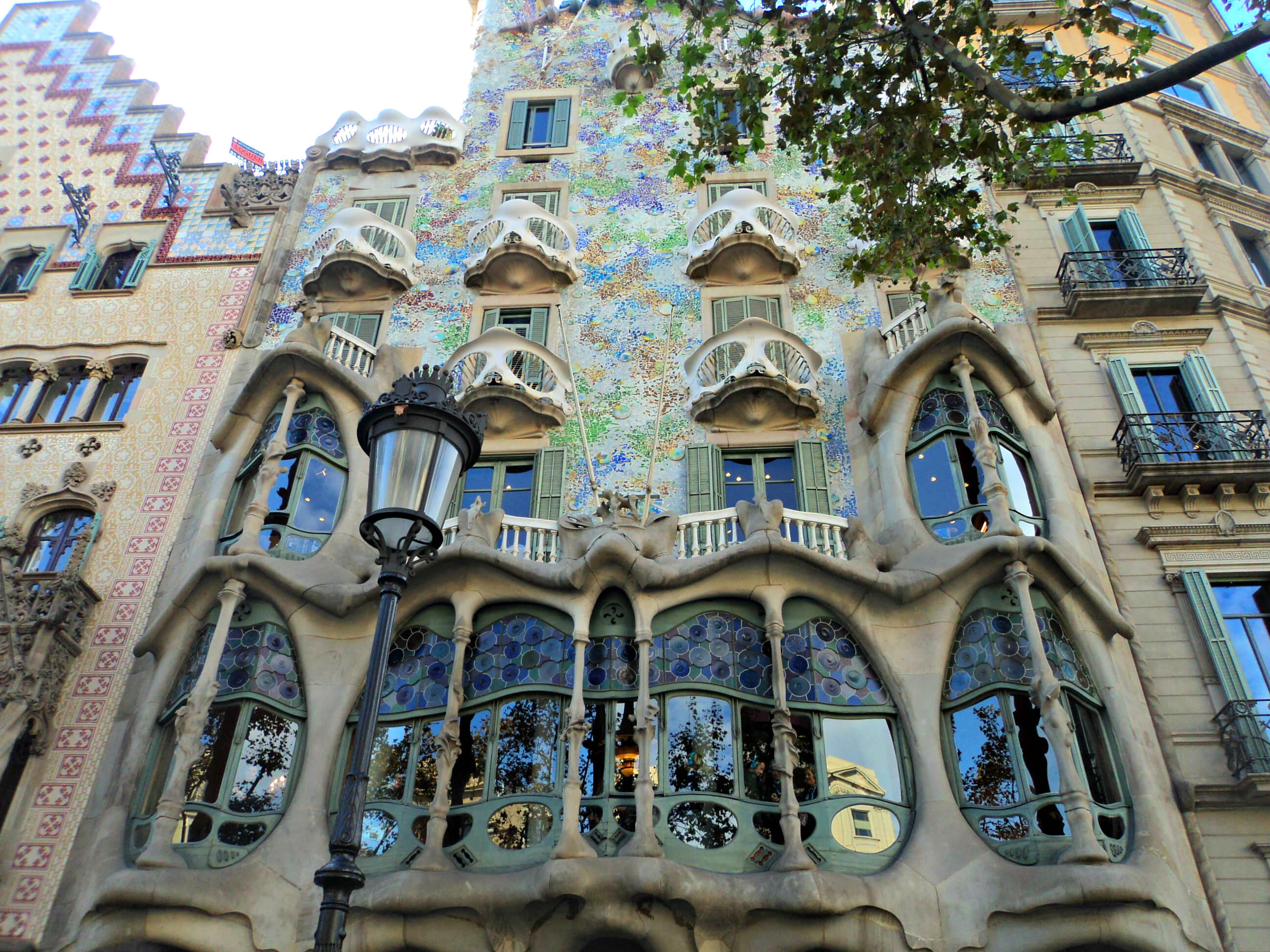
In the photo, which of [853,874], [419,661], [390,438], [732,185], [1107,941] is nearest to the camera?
[390,438]

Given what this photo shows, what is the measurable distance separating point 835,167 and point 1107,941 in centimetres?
949

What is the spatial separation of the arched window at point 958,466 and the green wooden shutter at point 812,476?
129 centimetres

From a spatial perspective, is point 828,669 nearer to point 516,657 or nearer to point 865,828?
point 865,828

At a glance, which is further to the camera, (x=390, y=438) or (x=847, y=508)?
(x=847, y=508)

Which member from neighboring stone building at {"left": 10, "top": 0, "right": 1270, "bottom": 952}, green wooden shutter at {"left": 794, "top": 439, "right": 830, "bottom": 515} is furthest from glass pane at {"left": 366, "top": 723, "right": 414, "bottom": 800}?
green wooden shutter at {"left": 794, "top": 439, "right": 830, "bottom": 515}

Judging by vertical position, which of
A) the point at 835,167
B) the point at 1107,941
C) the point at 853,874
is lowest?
the point at 1107,941

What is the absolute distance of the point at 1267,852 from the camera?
40.2 feet

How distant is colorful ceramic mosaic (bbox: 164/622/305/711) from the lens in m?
13.5

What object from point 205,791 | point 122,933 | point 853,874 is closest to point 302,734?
point 205,791

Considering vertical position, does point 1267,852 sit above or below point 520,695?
below

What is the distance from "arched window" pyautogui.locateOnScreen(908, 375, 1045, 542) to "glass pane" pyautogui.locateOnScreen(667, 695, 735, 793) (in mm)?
3988

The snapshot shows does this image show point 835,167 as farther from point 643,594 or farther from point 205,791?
point 205,791

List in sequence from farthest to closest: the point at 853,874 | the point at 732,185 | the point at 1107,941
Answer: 1. the point at 732,185
2. the point at 853,874
3. the point at 1107,941

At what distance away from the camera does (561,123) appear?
2212 cm
